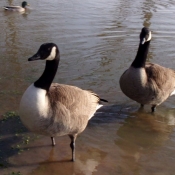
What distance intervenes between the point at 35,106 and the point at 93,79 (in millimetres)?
3897

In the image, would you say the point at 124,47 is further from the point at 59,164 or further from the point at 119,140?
the point at 59,164

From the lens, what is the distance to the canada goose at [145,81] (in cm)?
610

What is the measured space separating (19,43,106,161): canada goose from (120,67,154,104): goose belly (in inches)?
63.8

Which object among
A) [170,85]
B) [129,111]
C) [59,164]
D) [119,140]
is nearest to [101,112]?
[129,111]

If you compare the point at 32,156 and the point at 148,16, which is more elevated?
the point at 148,16

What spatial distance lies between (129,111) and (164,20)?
847 cm

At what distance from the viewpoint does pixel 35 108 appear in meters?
4.26

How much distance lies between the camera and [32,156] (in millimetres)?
4910

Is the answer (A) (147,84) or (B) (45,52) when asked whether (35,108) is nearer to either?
(B) (45,52)

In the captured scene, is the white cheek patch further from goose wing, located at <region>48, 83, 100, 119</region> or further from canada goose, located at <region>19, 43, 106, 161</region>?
goose wing, located at <region>48, 83, 100, 119</region>

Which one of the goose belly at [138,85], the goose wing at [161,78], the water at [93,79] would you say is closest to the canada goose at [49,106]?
the water at [93,79]

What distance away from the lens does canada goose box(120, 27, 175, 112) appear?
610cm

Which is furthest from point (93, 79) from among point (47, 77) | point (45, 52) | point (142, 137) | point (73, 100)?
point (45, 52)

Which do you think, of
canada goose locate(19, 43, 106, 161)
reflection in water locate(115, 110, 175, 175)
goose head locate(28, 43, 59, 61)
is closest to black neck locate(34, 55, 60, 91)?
canada goose locate(19, 43, 106, 161)
